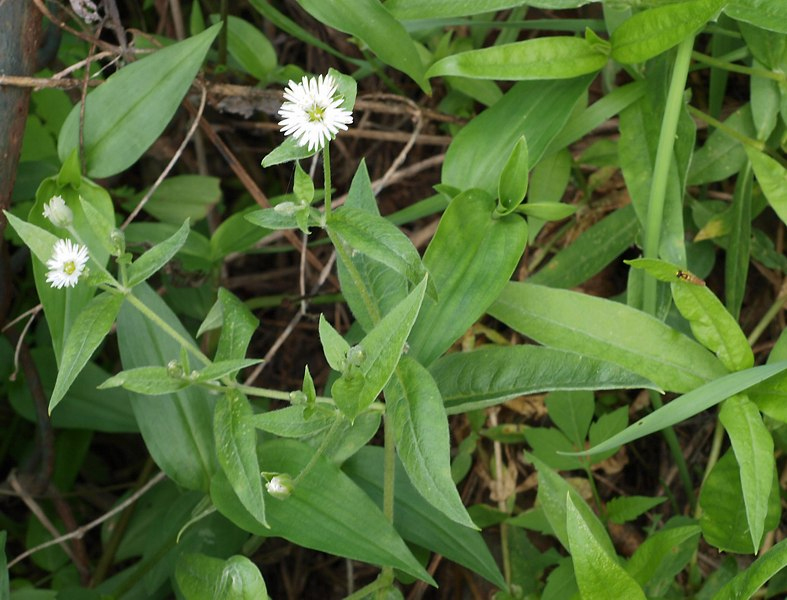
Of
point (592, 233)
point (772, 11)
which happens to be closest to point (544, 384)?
point (592, 233)

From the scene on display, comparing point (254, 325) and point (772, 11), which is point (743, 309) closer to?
point (772, 11)

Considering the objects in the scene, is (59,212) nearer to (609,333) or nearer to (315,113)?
(315,113)

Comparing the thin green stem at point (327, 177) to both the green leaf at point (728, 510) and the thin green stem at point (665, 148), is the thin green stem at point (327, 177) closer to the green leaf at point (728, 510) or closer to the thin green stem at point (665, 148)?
the thin green stem at point (665, 148)

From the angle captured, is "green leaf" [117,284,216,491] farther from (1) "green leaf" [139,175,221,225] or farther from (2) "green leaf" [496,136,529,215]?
(2) "green leaf" [496,136,529,215]

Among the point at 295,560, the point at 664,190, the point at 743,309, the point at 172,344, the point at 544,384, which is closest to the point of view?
the point at 544,384

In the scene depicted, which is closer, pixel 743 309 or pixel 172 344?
pixel 172 344

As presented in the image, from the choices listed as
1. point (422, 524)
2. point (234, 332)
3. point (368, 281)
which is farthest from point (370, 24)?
point (422, 524)

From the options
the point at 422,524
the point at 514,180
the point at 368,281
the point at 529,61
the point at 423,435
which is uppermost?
the point at 529,61
